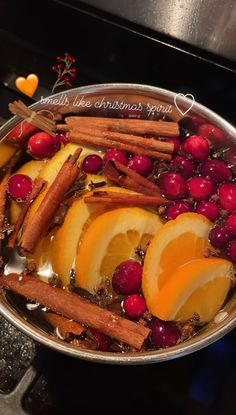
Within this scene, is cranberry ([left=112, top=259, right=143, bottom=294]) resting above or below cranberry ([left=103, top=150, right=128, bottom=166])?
below

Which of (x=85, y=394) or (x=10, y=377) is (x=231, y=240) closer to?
(x=85, y=394)

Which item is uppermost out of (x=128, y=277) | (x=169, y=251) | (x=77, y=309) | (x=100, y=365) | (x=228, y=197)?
(x=228, y=197)

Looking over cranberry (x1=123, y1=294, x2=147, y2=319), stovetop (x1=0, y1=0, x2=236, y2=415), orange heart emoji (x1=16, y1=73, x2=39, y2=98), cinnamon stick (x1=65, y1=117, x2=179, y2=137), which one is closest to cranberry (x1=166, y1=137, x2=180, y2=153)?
cinnamon stick (x1=65, y1=117, x2=179, y2=137)

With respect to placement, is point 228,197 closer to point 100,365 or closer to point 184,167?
point 184,167

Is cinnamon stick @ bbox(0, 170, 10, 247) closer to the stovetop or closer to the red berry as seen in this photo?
the red berry

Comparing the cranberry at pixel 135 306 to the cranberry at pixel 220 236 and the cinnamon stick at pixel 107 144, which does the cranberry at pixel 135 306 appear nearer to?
the cranberry at pixel 220 236

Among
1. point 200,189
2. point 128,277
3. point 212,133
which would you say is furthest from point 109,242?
point 212,133
